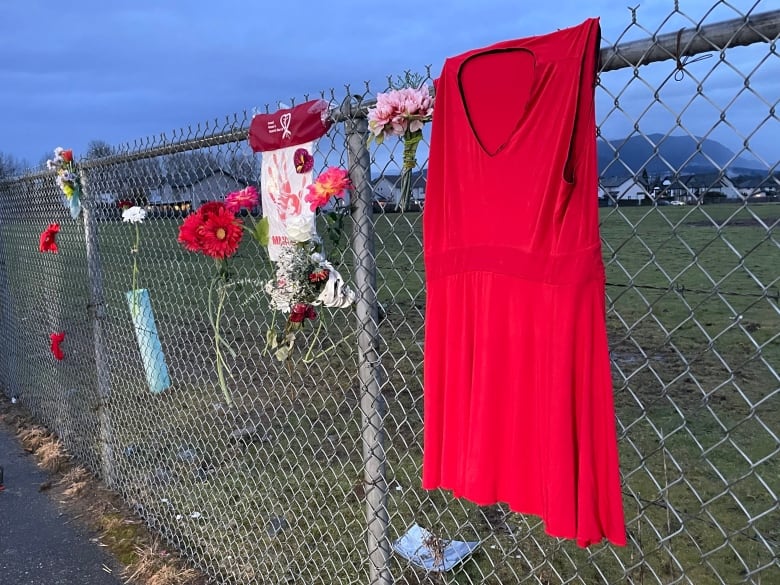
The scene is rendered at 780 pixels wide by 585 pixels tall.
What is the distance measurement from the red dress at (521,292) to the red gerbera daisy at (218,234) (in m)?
1.08

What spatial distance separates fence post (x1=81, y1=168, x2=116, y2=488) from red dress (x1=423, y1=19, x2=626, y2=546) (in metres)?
3.08

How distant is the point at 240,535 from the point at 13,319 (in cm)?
402

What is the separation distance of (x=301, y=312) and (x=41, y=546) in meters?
2.53

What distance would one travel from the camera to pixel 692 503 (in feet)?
11.9

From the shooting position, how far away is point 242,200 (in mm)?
2512

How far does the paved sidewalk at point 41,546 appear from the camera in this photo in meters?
3.35

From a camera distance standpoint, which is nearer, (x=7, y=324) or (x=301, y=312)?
(x=301, y=312)

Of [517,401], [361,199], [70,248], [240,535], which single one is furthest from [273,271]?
[70,248]

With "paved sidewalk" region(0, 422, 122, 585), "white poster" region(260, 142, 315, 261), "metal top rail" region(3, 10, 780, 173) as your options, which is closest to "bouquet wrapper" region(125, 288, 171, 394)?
"paved sidewalk" region(0, 422, 122, 585)

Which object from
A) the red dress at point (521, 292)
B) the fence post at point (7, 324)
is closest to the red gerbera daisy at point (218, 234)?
the red dress at point (521, 292)

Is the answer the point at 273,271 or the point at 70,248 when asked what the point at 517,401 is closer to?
the point at 273,271

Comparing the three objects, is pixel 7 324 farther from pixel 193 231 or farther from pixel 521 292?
pixel 521 292

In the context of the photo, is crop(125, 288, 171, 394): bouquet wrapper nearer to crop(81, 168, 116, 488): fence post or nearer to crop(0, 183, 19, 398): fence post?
crop(81, 168, 116, 488): fence post

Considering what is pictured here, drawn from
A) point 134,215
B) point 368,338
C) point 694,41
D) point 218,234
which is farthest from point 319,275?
point 134,215
